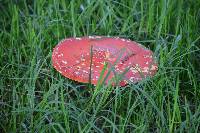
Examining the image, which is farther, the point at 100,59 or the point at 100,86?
the point at 100,59

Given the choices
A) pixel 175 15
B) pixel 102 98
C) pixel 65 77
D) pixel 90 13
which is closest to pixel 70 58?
pixel 65 77

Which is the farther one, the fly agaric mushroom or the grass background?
the fly agaric mushroom

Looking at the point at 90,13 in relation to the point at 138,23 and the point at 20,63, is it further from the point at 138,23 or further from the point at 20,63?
the point at 20,63

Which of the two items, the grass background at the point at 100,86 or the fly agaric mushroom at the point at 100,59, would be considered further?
the fly agaric mushroom at the point at 100,59
